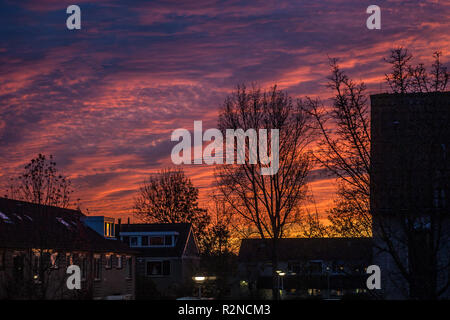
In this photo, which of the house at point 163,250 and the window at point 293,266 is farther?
the window at point 293,266

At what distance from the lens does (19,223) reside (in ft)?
123

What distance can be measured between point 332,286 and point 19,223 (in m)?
43.5

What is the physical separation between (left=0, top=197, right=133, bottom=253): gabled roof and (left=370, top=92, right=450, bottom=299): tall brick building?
54.9ft

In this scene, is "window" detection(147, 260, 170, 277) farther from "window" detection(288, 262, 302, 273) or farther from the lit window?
the lit window

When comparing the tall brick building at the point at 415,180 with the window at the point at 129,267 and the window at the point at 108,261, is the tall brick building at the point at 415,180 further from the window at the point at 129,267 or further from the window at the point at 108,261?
the window at the point at 129,267

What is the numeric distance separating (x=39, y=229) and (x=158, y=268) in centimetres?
3801

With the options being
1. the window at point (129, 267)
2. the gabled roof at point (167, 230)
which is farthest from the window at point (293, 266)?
the window at point (129, 267)

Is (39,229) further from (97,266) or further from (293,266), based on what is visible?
(293,266)

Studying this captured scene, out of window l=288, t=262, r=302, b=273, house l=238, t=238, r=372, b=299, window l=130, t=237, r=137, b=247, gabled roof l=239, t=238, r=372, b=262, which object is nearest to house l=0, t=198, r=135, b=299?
window l=130, t=237, r=137, b=247

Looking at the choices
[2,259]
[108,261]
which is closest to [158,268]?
[108,261]

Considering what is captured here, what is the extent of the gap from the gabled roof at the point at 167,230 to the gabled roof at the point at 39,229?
17183 mm

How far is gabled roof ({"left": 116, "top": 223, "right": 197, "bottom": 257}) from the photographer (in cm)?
6606

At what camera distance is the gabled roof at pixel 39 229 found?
29.0 m
